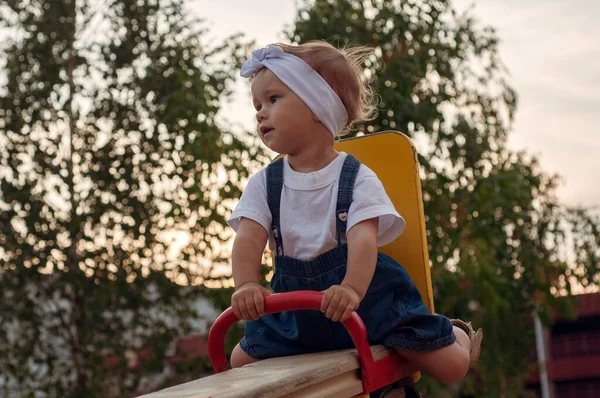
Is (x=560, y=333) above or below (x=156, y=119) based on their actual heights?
below

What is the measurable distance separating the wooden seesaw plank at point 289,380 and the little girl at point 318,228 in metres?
Answer: 0.12

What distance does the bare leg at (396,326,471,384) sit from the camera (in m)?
1.86

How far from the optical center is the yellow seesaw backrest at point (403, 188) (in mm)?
2145

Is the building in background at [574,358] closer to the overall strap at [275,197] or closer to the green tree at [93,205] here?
the green tree at [93,205]

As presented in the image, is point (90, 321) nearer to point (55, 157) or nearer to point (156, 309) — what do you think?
point (156, 309)

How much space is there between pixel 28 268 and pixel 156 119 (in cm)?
127

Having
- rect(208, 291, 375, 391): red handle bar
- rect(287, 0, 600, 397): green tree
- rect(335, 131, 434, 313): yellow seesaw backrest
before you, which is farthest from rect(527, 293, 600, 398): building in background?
rect(208, 291, 375, 391): red handle bar

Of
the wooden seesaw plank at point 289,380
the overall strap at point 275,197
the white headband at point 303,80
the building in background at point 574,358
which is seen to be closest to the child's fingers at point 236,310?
the wooden seesaw plank at point 289,380

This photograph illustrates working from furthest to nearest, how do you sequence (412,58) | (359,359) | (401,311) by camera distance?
(412,58) < (401,311) < (359,359)

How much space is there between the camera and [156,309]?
18.0 feet

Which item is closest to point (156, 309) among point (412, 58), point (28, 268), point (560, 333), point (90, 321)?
point (90, 321)

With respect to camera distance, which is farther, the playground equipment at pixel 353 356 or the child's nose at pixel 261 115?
the child's nose at pixel 261 115

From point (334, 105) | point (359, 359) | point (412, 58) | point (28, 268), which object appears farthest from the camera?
point (28, 268)

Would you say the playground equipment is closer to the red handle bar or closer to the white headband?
the red handle bar
